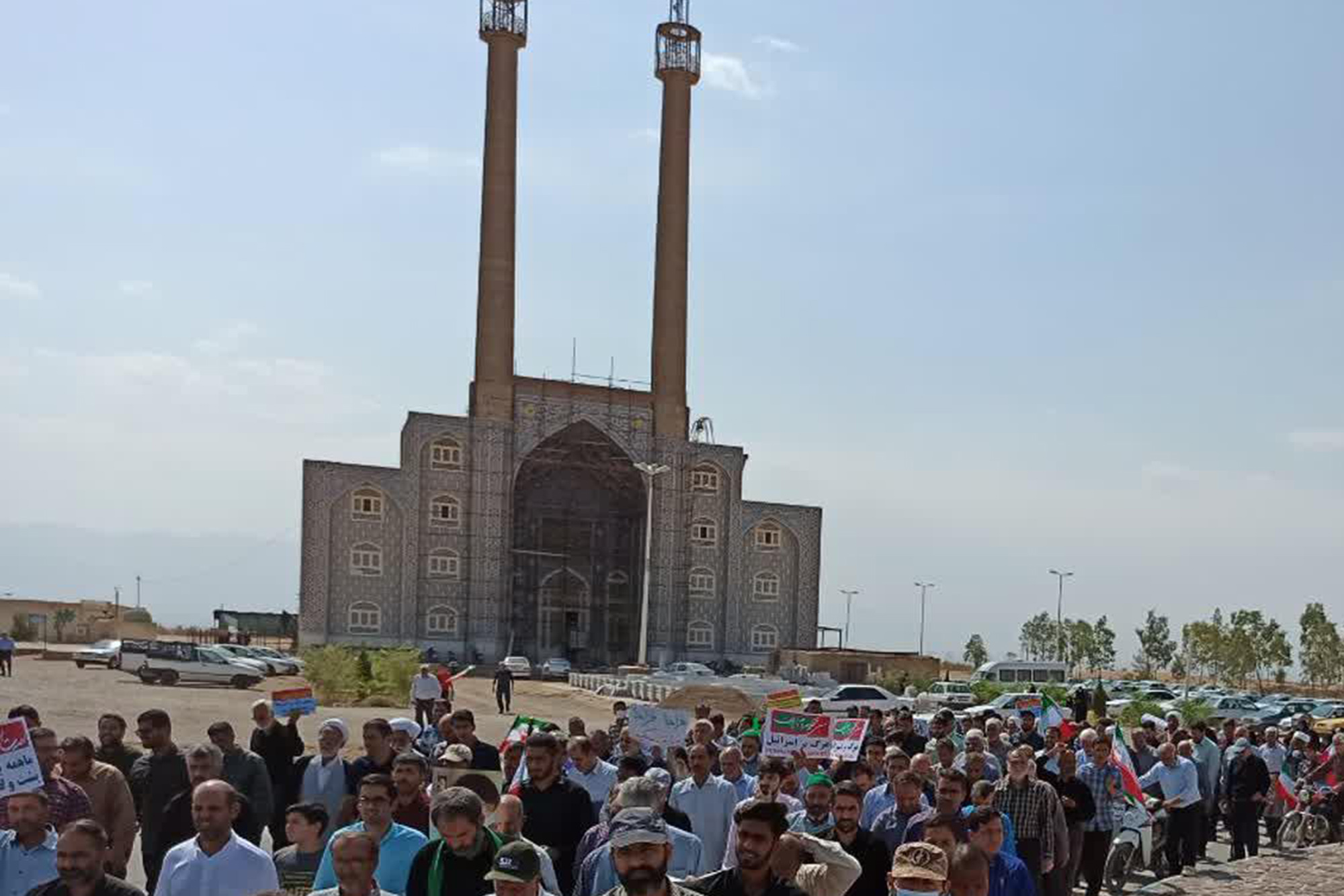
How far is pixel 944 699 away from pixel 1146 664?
201 feet

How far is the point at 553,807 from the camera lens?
748 centimetres

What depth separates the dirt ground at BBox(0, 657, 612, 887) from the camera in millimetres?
27922

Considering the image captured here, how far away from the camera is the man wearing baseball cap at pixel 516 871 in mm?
4539

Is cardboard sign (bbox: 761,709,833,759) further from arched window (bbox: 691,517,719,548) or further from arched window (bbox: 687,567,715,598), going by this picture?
arched window (bbox: 691,517,719,548)

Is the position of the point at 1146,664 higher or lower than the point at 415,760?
lower

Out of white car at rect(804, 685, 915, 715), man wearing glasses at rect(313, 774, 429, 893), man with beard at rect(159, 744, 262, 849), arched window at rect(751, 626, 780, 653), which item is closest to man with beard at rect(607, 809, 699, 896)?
man wearing glasses at rect(313, 774, 429, 893)

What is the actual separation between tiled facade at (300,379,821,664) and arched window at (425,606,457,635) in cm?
6

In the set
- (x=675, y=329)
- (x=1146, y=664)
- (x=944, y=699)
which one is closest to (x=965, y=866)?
(x=944, y=699)

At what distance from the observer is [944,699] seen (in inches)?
1639

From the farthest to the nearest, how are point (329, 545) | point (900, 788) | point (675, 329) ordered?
point (675, 329) → point (329, 545) → point (900, 788)

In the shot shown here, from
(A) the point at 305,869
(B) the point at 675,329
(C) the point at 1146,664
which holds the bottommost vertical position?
(C) the point at 1146,664

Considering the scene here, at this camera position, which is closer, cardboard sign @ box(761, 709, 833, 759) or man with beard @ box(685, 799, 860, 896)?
man with beard @ box(685, 799, 860, 896)

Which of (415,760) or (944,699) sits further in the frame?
(944,699)

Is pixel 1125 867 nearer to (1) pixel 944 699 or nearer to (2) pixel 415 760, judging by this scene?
(2) pixel 415 760
